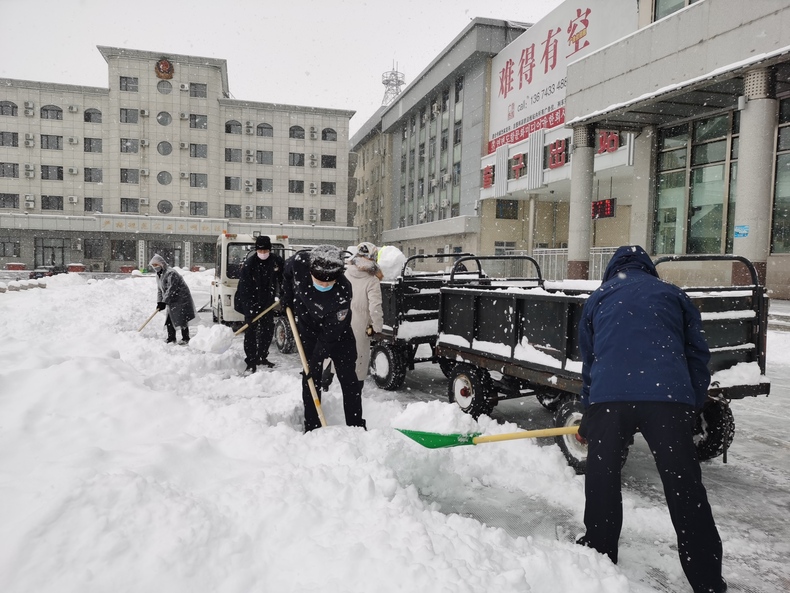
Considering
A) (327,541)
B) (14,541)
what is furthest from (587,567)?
(14,541)

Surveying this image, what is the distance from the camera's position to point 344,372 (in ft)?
15.8

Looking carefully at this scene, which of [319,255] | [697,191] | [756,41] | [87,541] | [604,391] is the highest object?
[756,41]

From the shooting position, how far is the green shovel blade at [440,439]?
4016 millimetres

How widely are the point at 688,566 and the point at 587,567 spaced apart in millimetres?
542

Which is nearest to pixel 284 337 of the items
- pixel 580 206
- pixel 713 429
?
pixel 713 429

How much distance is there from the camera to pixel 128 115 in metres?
45.3

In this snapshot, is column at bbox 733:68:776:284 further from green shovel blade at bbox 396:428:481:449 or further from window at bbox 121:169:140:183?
window at bbox 121:169:140:183

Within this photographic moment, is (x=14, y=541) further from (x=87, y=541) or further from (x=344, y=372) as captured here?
(x=344, y=372)

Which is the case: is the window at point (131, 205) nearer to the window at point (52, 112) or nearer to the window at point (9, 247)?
the window at point (52, 112)

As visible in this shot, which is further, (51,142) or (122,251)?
(122,251)

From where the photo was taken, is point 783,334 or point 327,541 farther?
point 783,334

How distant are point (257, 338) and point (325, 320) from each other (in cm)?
373

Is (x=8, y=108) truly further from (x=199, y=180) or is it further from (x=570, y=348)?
(x=570, y=348)

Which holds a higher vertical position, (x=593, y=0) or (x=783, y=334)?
(x=593, y=0)
